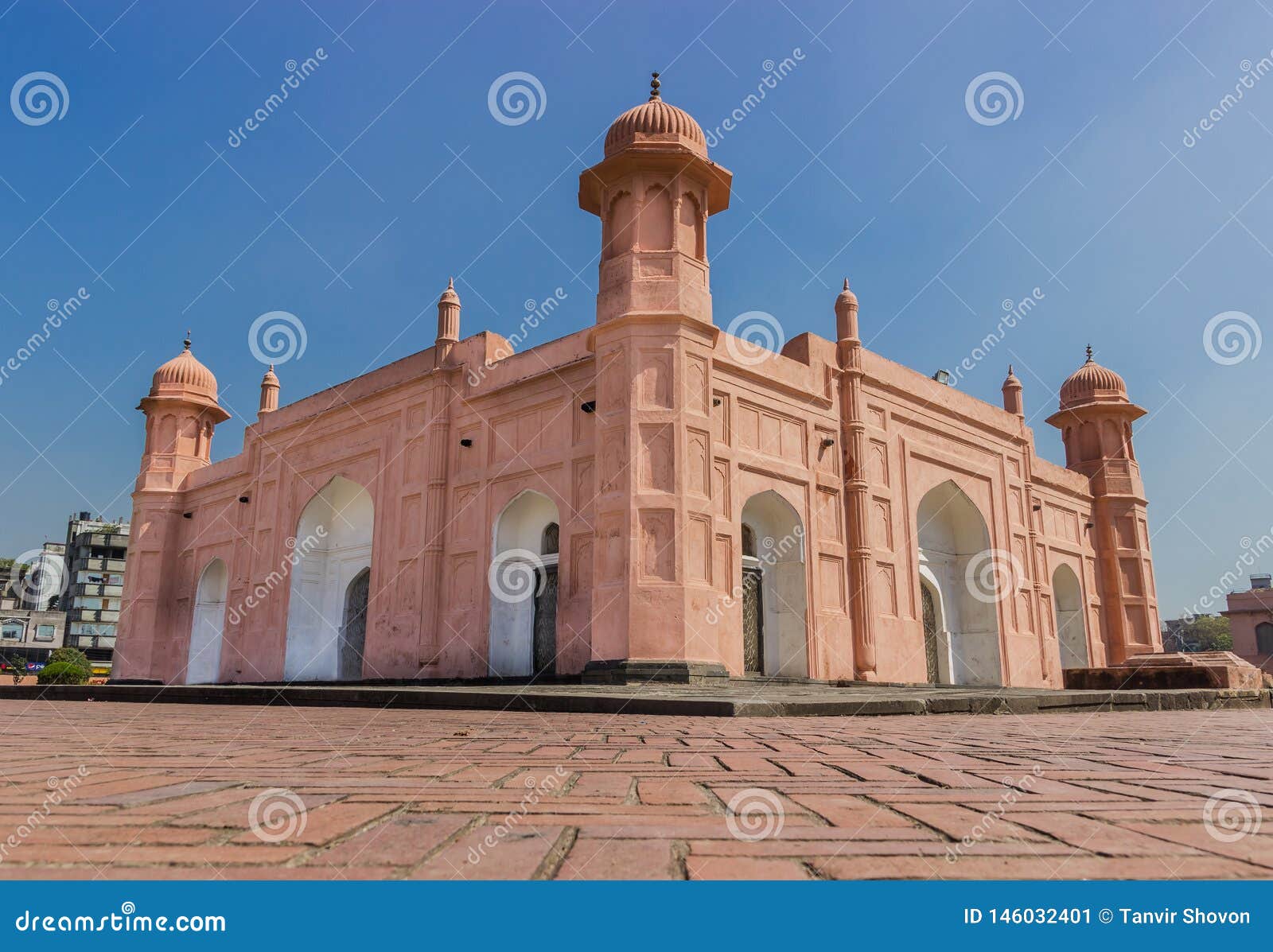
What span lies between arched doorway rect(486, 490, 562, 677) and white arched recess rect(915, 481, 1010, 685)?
761 cm

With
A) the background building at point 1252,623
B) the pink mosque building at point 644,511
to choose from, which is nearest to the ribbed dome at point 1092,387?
the pink mosque building at point 644,511

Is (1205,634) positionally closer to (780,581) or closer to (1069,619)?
(1069,619)

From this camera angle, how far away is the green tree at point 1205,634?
60.0m

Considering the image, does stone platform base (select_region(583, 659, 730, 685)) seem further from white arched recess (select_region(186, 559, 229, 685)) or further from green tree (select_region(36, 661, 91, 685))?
green tree (select_region(36, 661, 91, 685))

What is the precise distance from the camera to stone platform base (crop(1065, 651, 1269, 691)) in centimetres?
1343

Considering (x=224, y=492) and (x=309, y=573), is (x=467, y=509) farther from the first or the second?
(x=224, y=492)

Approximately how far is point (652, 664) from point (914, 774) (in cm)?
853

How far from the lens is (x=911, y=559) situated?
1670 cm

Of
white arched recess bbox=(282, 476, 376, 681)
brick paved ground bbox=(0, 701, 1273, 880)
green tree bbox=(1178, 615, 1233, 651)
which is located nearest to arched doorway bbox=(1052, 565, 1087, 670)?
white arched recess bbox=(282, 476, 376, 681)

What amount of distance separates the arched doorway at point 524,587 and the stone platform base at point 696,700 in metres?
4.04

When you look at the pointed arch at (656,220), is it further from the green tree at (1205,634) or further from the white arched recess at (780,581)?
the green tree at (1205,634)

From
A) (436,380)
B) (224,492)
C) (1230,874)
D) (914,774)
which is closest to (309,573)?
(224,492)

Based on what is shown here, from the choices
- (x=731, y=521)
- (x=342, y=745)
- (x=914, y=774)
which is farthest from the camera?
(x=731, y=521)

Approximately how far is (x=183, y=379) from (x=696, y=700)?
2038 centimetres
